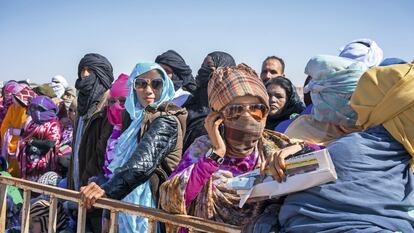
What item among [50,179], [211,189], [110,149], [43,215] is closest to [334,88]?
[211,189]

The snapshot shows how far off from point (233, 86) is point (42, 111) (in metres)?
3.95

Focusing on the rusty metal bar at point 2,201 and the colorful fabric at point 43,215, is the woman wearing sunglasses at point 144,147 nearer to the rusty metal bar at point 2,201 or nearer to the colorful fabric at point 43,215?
the colorful fabric at point 43,215

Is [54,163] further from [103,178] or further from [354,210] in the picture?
[354,210]

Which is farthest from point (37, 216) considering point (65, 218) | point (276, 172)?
point (276, 172)

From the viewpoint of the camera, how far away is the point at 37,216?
326 cm

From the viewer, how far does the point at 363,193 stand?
150cm

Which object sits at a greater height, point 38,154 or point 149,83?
point 149,83

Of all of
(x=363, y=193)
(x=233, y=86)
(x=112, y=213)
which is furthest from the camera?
(x=112, y=213)

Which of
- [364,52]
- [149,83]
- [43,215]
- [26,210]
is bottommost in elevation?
[43,215]

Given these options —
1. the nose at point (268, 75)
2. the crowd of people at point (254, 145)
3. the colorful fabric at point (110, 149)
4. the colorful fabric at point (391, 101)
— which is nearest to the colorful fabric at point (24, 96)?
the crowd of people at point (254, 145)

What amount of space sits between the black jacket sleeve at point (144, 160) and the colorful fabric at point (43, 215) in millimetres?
786

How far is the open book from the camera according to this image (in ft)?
4.92

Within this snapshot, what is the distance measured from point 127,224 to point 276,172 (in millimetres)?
1381

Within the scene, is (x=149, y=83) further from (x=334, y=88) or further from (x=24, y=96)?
(x=24, y=96)
